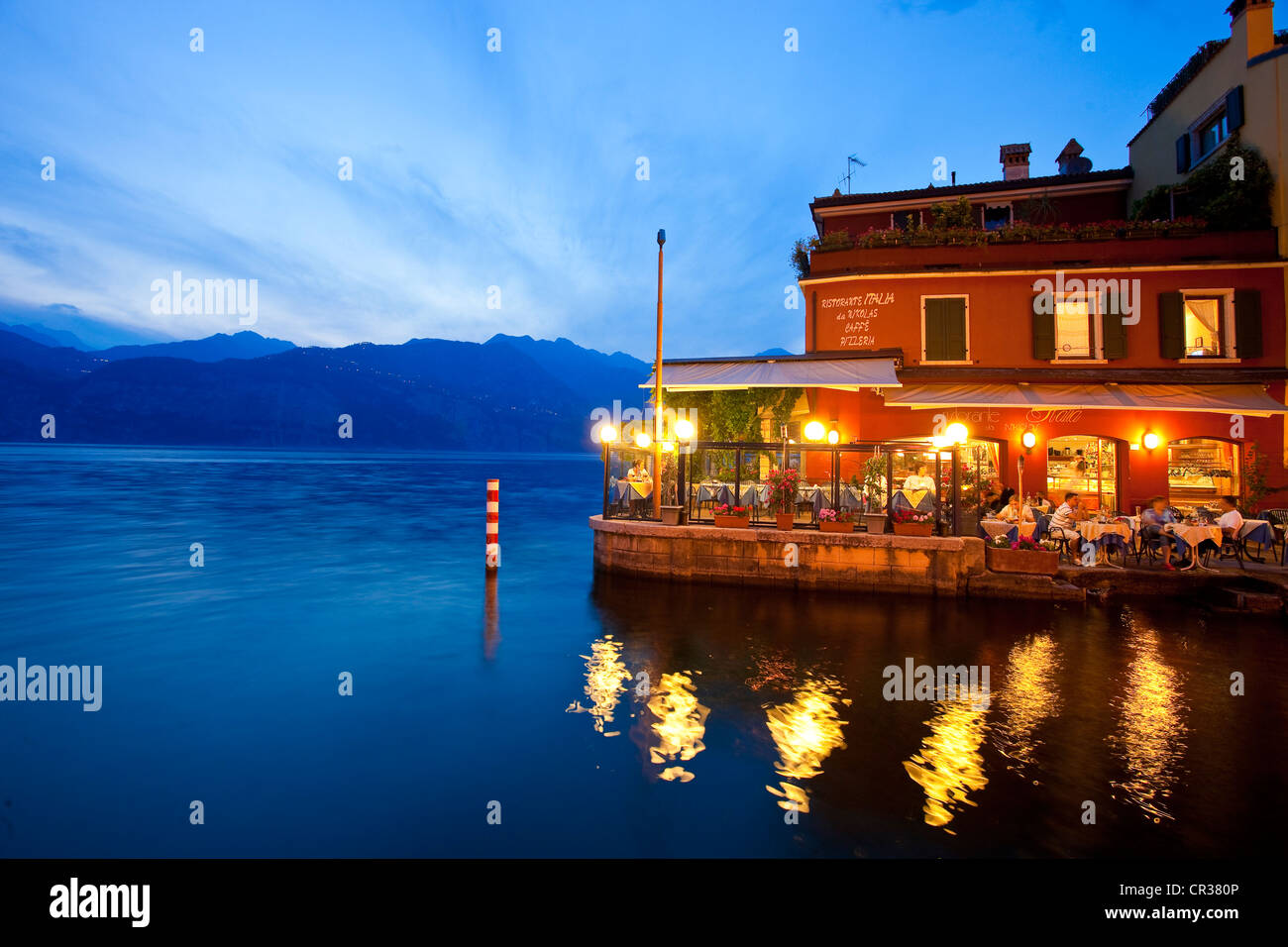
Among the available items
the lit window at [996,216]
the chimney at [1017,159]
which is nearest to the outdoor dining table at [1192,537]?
the lit window at [996,216]

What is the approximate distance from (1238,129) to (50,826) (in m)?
27.5

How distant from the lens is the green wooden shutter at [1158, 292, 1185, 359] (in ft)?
52.0

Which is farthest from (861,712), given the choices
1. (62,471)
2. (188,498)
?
(62,471)

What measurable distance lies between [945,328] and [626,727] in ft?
52.4

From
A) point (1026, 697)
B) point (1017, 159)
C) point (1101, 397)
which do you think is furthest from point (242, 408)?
point (1026, 697)

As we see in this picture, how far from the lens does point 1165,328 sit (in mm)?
16031

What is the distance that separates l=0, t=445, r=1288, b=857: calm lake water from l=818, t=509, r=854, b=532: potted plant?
152 cm

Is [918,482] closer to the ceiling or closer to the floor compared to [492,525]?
closer to the ceiling

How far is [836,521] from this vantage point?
11.6 m

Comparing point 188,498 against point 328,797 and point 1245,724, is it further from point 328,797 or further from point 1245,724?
point 1245,724

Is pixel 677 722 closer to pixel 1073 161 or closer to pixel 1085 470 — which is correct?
pixel 1085 470

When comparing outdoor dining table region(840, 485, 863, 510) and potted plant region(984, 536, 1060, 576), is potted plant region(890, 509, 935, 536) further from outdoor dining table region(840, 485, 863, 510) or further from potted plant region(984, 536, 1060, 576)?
potted plant region(984, 536, 1060, 576)

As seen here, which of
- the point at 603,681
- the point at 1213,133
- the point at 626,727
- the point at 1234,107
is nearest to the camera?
the point at 626,727

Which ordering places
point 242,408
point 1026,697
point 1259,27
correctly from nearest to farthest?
1. point 1026,697
2. point 1259,27
3. point 242,408
